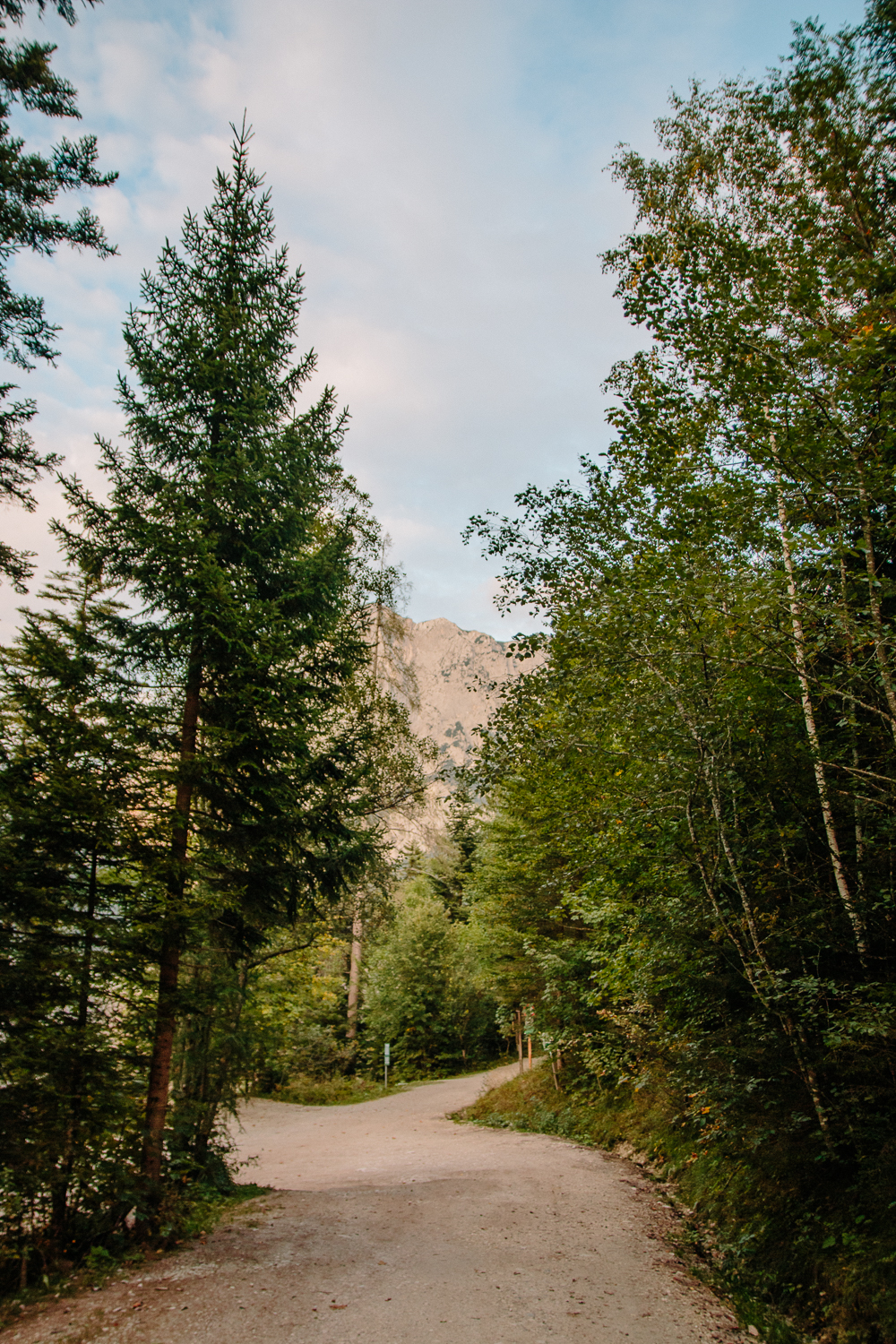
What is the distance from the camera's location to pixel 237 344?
801cm

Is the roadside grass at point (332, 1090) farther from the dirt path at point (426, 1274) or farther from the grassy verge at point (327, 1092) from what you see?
the dirt path at point (426, 1274)

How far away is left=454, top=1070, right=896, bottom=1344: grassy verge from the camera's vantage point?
13.8 feet

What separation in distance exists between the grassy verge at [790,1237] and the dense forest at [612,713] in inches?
1.3

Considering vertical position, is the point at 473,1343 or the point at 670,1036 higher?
Result: the point at 670,1036

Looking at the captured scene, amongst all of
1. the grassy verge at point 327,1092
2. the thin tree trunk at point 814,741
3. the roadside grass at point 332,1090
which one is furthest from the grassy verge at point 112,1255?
the grassy verge at point 327,1092

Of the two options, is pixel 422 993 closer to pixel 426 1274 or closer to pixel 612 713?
pixel 426 1274

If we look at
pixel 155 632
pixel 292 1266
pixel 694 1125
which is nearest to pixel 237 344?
pixel 155 632

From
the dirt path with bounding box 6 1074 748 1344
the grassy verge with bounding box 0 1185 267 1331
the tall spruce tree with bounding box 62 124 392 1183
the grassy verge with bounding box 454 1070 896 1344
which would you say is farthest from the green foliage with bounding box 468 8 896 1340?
the grassy verge with bounding box 0 1185 267 1331

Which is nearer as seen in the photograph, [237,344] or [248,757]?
[248,757]

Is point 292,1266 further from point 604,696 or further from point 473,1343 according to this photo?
point 604,696

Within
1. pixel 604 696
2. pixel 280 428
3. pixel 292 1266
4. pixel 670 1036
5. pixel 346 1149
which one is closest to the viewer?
pixel 292 1266

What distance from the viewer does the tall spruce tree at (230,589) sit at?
677 cm

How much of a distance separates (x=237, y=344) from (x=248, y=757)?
4735 mm

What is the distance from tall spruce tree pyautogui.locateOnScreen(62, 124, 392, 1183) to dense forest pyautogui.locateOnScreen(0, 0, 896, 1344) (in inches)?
1.9
